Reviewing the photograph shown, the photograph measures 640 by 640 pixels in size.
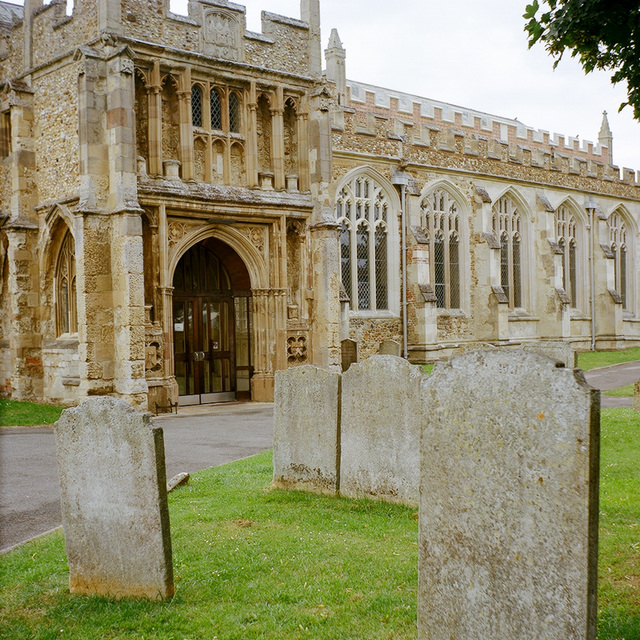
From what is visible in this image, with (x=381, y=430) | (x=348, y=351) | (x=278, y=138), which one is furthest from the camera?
(x=348, y=351)

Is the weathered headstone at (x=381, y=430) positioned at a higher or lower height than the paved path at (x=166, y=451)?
higher

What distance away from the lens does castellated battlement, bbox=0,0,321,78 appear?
15398 millimetres

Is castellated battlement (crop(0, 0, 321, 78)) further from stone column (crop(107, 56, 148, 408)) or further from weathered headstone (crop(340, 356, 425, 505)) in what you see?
weathered headstone (crop(340, 356, 425, 505))

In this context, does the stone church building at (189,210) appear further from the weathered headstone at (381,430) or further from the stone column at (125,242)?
the weathered headstone at (381,430)

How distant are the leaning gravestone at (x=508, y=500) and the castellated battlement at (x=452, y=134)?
18006 mm

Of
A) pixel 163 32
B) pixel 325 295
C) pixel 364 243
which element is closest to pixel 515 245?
pixel 364 243

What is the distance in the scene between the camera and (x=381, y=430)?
734 centimetres

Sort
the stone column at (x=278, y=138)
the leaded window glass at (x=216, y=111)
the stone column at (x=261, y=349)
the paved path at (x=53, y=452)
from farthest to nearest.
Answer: the stone column at (x=278, y=138) < the stone column at (x=261, y=349) < the leaded window glass at (x=216, y=111) < the paved path at (x=53, y=452)

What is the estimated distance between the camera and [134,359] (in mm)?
14867

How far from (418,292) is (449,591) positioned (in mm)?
18788

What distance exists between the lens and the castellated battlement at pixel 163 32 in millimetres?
15398

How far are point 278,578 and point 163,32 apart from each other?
43.9 feet

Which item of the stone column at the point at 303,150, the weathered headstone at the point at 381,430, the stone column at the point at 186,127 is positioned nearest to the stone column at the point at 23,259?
the stone column at the point at 186,127

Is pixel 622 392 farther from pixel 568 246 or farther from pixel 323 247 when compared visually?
pixel 568 246
